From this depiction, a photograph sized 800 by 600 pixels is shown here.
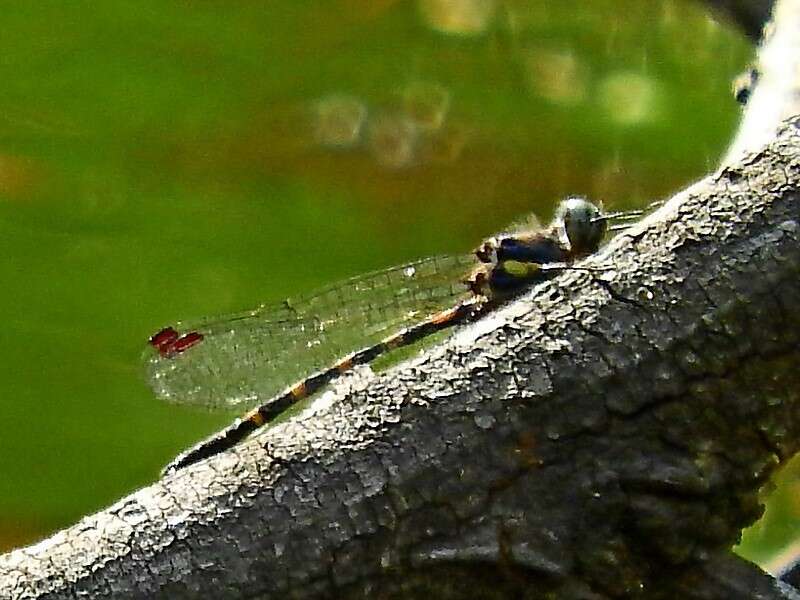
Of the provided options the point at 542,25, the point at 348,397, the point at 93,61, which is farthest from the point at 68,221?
the point at 348,397

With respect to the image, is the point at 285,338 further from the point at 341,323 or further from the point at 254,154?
the point at 254,154

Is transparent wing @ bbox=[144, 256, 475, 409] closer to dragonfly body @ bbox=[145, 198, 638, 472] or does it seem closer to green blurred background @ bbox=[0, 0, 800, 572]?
dragonfly body @ bbox=[145, 198, 638, 472]

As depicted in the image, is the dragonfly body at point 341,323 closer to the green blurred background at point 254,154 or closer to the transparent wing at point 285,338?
the transparent wing at point 285,338

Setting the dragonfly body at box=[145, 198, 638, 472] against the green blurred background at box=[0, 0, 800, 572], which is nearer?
the dragonfly body at box=[145, 198, 638, 472]

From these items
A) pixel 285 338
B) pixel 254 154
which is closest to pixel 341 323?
pixel 285 338

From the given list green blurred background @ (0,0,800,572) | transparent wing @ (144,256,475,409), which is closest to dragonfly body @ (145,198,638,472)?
transparent wing @ (144,256,475,409)

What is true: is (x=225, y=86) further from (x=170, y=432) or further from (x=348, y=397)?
(x=348, y=397)
